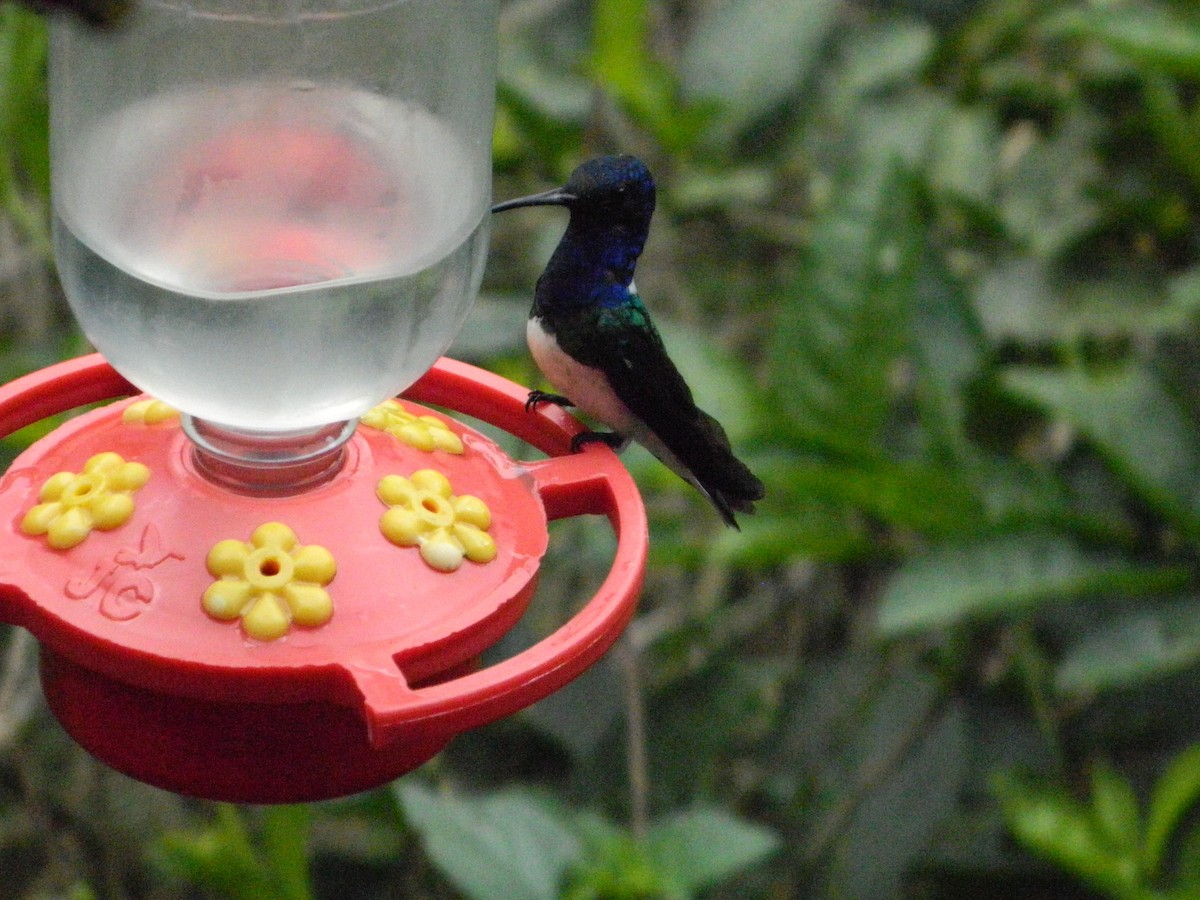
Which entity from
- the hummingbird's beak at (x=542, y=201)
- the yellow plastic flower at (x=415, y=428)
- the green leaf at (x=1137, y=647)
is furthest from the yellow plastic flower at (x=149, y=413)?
the green leaf at (x=1137, y=647)

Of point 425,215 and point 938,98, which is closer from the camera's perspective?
point 425,215

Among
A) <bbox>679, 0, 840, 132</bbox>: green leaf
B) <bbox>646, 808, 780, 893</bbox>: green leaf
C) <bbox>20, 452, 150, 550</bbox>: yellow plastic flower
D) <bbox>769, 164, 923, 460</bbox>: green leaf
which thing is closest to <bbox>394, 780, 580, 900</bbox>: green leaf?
<bbox>646, 808, 780, 893</bbox>: green leaf

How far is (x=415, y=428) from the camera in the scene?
147cm

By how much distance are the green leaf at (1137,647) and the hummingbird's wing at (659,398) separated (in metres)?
1.04

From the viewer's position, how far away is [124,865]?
3.29 metres

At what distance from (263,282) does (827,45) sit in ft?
7.01

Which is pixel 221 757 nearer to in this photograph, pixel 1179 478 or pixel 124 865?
pixel 1179 478

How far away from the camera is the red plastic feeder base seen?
1.15 metres

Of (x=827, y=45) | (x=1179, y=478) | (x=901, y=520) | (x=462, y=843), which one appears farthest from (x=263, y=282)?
(x=827, y=45)

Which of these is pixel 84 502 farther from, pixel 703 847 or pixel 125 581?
pixel 703 847

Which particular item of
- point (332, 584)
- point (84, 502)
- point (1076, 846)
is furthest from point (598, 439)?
point (1076, 846)

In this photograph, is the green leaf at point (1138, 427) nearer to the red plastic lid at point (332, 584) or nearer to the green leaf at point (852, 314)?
the green leaf at point (852, 314)

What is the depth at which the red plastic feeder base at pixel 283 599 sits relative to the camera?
45.2 inches

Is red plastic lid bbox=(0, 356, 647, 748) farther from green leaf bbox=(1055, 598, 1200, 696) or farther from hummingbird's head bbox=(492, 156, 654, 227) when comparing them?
green leaf bbox=(1055, 598, 1200, 696)
